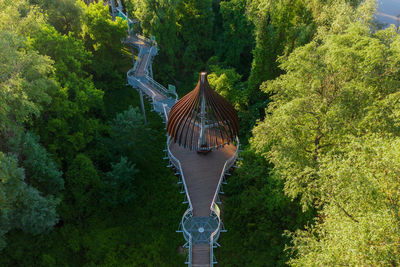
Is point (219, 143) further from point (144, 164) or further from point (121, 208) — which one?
point (121, 208)

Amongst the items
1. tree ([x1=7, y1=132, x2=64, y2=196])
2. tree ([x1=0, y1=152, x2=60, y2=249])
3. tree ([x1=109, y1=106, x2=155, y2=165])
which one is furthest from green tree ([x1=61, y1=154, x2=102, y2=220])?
tree ([x1=109, y1=106, x2=155, y2=165])

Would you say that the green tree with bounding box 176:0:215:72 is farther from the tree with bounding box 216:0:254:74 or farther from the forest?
the forest

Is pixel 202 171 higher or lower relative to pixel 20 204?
higher

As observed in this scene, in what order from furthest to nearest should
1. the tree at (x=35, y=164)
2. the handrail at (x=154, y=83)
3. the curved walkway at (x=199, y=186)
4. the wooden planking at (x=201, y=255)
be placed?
1. the handrail at (x=154, y=83)
2. the tree at (x=35, y=164)
3. the curved walkway at (x=199, y=186)
4. the wooden planking at (x=201, y=255)

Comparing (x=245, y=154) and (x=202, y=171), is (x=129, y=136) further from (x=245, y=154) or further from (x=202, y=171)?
(x=245, y=154)

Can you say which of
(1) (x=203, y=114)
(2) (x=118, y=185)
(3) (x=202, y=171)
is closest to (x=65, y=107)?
(2) (x=118, y=185)

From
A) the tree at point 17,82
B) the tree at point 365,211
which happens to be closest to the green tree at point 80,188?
the tree at point 17,82

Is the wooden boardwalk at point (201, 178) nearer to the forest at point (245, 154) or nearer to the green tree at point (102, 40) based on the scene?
the forest at point (245, 154)
